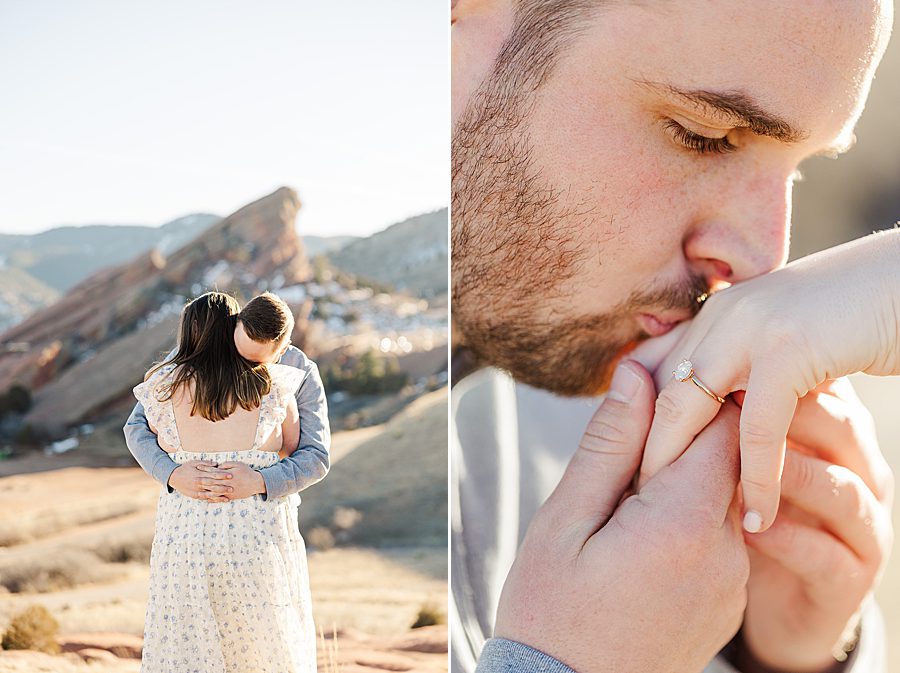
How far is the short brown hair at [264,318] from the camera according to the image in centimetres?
167

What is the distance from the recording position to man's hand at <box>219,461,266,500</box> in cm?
167

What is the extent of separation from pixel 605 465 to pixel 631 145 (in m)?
0.60

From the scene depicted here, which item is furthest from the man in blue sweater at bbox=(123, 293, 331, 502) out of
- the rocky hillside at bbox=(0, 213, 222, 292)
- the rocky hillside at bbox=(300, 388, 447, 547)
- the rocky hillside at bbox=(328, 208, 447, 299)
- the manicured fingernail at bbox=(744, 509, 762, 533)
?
the rocky hillside at bbox=(328, 208, 447, 299)

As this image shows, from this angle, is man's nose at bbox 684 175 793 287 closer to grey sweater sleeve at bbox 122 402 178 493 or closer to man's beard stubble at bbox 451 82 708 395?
man's beard stubble at bbox 451 82 708 395

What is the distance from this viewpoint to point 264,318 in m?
1.67

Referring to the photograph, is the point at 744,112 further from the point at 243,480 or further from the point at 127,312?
the point at 127,312

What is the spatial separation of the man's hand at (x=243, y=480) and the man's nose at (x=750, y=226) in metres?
1.03

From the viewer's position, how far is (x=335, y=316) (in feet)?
32.4

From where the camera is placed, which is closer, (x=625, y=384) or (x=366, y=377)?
(x=625, y=384)

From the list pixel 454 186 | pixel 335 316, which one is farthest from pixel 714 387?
pixel 335 316

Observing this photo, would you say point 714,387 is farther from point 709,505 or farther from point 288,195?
point 288,195

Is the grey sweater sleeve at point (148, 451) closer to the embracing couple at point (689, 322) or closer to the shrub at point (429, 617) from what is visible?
the embracing couple at point (689, 322)

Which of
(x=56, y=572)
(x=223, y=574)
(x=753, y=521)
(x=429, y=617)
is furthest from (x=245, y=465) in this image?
(x=56, y=572)

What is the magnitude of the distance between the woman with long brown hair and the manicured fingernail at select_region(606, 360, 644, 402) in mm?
729
